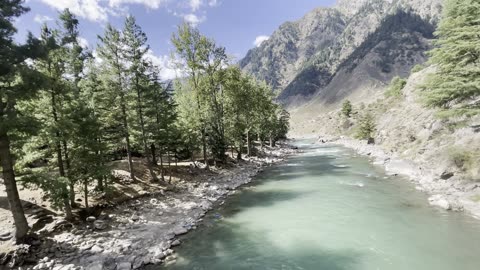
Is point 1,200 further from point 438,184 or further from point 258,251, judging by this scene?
point 438,184

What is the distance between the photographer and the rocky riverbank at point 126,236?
13.8 m

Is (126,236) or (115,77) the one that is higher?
(115,77)

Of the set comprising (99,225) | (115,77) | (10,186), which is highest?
(115,77)

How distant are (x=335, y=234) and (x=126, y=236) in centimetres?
1210

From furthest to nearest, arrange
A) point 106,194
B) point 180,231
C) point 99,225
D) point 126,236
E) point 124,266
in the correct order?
point 106,194 → point 180,231 → point 99,225 → point 126,236 → point 124,266

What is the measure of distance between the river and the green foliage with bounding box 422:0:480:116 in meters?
7.81

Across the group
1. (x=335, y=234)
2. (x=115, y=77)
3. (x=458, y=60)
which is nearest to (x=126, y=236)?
(x=335, y=234)

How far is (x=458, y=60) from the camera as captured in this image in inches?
882

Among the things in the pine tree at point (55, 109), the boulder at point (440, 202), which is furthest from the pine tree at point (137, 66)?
the boulder at point (440, 202)

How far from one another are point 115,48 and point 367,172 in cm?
2975

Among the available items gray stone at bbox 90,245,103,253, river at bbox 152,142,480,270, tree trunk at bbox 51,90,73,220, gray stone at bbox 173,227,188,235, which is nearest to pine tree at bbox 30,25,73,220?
tree trunk at bbox 51,90,73,220

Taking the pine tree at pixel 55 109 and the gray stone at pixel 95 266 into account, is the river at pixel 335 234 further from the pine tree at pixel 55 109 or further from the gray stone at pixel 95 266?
the pine tree at pixel 55 109

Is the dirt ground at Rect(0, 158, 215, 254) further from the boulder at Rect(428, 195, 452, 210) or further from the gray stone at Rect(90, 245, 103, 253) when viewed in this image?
the boulder at Rect(428, 195, 452, 210)

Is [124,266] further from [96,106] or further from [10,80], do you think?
[96,106]
